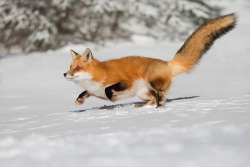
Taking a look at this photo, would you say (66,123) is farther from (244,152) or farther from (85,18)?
(85,18)

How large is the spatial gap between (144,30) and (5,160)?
18124 millimetres

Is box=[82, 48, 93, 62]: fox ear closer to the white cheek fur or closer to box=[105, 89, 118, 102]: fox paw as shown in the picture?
the white cheek fur

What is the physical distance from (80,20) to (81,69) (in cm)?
1346

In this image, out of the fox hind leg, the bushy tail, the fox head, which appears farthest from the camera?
the bushy tail

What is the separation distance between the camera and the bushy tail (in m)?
5.57

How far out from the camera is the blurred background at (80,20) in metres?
16.6

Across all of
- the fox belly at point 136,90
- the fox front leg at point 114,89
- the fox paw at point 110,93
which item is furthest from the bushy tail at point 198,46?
the fox paw at point 110,93

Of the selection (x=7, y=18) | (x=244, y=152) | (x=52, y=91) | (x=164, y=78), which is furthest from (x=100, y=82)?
(x=7, y=18)

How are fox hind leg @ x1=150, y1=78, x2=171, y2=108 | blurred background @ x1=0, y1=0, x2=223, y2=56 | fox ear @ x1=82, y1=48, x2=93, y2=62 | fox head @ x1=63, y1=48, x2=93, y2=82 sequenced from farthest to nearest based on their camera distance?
blurred background @ x1=0, y1=0, x2=223, y2=56, fox ear @ x1=82, y1=48, x2=93, y2=62, fox head @ x1=63, y1=48, x2=93, y2=82, fox hind leg @ x1=150, y1=78, x2=171, y2=108

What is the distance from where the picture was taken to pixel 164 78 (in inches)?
205

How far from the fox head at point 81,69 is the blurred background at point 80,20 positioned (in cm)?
1101

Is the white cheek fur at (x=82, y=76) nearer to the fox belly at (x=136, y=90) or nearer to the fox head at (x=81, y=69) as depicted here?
the fox head at (x=81, y=69)

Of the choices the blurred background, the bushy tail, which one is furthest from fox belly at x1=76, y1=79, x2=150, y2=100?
the blurred background

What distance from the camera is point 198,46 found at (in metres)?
5.67
